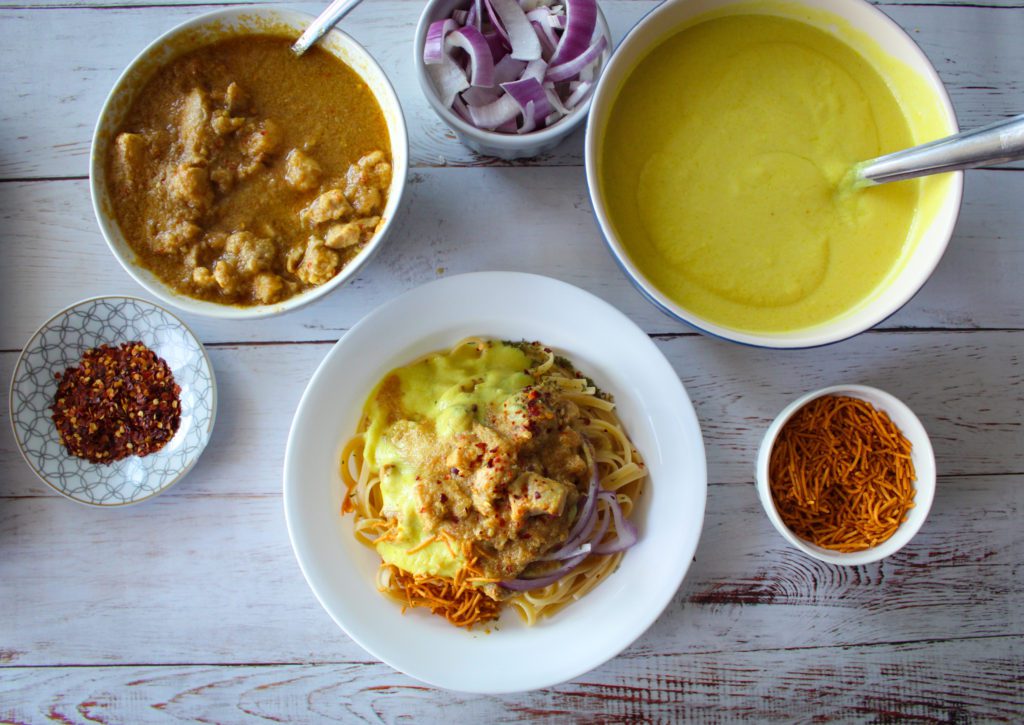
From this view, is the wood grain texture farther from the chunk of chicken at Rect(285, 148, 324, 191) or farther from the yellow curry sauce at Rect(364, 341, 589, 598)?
the chunk of chicken at Rect(285, 148, 324, 191)

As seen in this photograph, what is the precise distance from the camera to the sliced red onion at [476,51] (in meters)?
1.80

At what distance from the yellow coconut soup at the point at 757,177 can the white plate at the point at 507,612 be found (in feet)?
0.89

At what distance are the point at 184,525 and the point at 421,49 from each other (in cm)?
145

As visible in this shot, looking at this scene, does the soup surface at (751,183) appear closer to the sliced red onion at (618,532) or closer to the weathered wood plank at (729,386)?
the weathered wood plank at (729,386)

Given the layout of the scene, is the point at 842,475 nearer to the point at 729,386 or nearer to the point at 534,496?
the point at 729,386

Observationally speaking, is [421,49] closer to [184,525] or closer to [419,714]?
[184,525]

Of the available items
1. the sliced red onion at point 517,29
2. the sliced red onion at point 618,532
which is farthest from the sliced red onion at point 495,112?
the sliced red onion at point 618,532

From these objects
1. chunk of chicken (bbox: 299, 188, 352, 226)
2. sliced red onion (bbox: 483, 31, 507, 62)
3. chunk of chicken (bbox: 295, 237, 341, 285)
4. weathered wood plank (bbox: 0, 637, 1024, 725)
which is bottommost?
weathered wood plank (bbox: 0, 637, 1024, 725)

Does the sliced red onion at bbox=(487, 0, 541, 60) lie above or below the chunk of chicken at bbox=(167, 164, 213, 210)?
above

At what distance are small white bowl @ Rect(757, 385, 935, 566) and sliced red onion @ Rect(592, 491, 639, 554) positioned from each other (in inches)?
14.6

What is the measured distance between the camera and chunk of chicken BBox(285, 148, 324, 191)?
5.98 feet

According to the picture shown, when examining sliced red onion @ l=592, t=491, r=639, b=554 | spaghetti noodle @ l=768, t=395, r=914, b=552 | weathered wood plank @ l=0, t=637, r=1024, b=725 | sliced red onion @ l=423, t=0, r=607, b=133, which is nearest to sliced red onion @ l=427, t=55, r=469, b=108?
sliced red onion @ l=423, t=0, r=607, b=133

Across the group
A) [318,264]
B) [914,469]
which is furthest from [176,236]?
[914,469]

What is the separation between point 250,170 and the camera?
1839 mm
